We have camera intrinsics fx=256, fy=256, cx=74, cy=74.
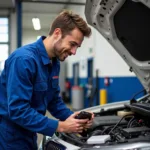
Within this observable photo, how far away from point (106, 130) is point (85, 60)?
7.19m

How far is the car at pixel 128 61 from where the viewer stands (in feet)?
5.03

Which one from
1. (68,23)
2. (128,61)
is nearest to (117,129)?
(128,61)

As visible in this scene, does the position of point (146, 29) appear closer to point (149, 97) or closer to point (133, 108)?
point (133, 108)

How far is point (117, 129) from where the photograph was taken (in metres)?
1.87

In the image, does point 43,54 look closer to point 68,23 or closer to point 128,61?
point 68,23

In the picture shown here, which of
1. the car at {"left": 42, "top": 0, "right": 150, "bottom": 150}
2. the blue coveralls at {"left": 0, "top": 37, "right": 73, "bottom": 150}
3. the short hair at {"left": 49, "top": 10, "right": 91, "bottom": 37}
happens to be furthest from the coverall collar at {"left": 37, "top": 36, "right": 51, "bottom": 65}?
the car at {"left": 42, "top": 0, "right": 150, "bottom": 150}

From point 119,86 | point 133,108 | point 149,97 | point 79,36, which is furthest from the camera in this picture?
point 119,86

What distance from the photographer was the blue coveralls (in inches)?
57.1

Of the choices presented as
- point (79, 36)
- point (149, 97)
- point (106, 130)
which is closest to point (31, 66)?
point (79, 36)

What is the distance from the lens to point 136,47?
75.8 inches

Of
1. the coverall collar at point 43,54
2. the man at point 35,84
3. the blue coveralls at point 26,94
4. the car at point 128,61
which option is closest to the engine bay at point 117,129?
→ the car at point 128,61

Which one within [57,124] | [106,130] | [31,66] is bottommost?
[106,130]

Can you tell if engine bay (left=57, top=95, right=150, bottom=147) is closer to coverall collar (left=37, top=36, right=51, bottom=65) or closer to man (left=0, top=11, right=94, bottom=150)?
man (left=0, top=11, right=94, bottom=150)

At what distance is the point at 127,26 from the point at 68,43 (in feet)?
1.64
